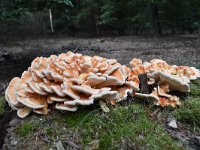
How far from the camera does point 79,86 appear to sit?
2668mm

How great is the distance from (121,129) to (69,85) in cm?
75

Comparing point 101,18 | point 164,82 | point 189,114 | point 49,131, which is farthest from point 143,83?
point 101,18

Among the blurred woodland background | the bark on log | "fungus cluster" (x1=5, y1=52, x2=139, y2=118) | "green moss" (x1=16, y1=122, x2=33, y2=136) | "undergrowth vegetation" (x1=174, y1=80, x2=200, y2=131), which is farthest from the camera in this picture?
the blurred woodland background

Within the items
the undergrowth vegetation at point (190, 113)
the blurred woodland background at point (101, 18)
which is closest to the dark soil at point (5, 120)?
the undergrowth vegetation at point (190, 113)

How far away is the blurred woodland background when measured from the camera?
296 inches

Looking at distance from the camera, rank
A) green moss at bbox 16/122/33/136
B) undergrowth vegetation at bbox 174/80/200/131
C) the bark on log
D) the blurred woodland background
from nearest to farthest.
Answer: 1. green moss at bbox 16/122/33/136
2. undergrowth vegetation at bbox 174/80/200/131
3. the bark on log
4. the blurred woodland background

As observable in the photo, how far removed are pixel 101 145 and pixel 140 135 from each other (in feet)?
1.47

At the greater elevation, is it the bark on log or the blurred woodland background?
the blurred woodland background

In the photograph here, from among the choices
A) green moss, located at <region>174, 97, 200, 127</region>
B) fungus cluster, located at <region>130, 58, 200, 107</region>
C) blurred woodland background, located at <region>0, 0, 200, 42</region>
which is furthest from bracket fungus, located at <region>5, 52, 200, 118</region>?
blurred woodland background, located at <region>0, 0, 200, 42</region>

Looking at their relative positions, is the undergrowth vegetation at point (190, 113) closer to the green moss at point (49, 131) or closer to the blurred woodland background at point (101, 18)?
the green moss at point (49, 131)

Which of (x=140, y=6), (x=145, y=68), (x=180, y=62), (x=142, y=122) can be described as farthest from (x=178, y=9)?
(x=142, y=122)

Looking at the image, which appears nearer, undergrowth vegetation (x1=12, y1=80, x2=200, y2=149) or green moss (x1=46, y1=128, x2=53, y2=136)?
undergrowth vegetation (x1=12, y1=80, x2=200, y2=149)

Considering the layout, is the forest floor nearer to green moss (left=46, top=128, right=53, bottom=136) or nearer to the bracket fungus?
green moss (left=46, top=128, right=53, bottom=136)

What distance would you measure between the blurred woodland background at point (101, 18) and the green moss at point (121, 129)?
4.36 meters
